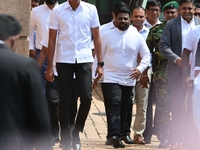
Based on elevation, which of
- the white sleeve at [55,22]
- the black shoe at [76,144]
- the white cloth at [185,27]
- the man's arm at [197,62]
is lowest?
the black shoe at [76,144]

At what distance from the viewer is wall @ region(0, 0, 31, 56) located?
341 inches

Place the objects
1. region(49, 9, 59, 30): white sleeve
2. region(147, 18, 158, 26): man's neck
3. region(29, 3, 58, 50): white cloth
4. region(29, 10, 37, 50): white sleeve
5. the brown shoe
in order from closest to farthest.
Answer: region(49, 9, 59, 30): white sleeve < the brown shoe < region(29, 3, 58, 50): white cloth < region(29, 10, 37, 50): white sleeve < region(147, 18, 158, 26): man's neck

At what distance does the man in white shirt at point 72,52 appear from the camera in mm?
8172

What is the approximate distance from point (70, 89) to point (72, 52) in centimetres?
45

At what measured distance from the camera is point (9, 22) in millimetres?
4645

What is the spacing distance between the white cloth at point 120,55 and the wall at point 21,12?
1048 mm

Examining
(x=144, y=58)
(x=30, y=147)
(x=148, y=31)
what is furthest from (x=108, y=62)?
(x=30, y=147)

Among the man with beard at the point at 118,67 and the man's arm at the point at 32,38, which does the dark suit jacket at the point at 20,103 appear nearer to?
the man with beard at the point at 118,67

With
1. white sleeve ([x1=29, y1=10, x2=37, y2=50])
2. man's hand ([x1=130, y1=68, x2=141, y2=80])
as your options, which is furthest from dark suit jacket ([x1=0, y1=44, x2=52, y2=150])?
white sleeve ([x1=29, y1=10, x2=37, y2=50])

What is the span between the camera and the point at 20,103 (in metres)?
4.50

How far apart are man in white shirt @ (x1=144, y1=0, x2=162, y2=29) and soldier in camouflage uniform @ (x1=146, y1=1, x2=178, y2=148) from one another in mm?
744

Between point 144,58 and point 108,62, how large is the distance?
51cm

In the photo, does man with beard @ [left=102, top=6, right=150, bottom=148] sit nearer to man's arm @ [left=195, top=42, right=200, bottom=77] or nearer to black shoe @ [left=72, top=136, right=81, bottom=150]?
black shoe @ [left=72, top=136, right=81, bottom=150]

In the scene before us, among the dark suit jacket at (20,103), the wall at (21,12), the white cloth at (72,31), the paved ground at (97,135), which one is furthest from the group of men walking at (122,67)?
the dark suit jacket at (20,103)
